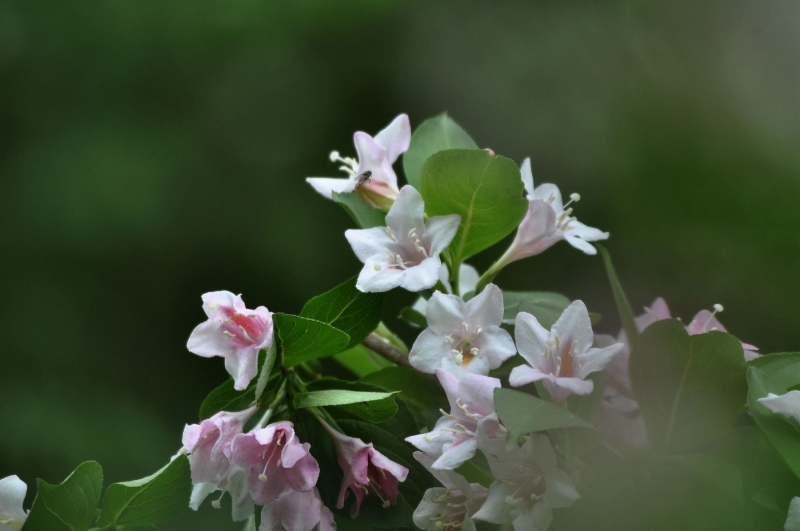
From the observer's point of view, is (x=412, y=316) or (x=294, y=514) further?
(x=412, y=316)

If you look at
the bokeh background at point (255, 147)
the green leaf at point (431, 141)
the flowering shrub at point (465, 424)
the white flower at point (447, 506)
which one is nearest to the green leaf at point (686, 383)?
the flowering shrub at point (465, 424)

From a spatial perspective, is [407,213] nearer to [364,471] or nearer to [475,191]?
[475,191]

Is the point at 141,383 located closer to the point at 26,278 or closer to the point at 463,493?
the point at 26,278

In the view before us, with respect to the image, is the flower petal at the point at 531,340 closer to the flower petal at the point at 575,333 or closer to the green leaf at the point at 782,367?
the flower petal at the point at 575,333

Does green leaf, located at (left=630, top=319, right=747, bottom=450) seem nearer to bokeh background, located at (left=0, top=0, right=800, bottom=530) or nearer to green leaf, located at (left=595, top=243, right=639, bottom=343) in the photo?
green leaf, located at (left=595, top=243, right=639, bottom=343)

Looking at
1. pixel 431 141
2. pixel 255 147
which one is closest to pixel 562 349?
pixel 431 141

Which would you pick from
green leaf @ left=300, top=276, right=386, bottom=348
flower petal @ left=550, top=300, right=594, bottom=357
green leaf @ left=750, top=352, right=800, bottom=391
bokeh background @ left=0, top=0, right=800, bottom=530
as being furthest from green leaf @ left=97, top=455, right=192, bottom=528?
bokeh background @ left=0, top=0, right=800, bottom=530
